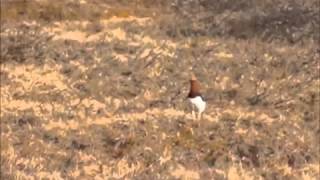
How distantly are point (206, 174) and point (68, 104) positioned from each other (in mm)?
6916

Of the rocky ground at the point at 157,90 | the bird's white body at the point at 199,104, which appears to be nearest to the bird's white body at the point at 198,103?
the bird's white body at the point at 199,104

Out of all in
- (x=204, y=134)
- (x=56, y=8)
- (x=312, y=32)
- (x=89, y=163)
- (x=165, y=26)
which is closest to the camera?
(x=89, y=163)

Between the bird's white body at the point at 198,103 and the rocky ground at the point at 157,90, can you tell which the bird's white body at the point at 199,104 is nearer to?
the bird's white body at the point at 198,103

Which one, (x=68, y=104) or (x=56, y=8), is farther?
(x=56, y=8)

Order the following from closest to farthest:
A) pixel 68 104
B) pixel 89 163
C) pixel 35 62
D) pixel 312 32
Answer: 1. pixel 89 163
2. pixel 68 104
3. pixel 35 62
4. pixel 312 32

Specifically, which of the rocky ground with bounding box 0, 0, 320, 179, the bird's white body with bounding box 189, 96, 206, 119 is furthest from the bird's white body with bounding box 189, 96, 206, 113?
the rocky ground with bounding box 0, 0, 320, 179

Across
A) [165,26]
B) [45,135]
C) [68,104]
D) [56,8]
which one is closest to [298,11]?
[165,26]

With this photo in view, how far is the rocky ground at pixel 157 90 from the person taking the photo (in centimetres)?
1541

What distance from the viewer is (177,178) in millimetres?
14219

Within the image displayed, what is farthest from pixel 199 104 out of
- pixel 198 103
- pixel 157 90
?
pixel 157 90

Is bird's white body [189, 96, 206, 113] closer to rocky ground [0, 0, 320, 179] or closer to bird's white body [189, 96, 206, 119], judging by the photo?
bird's white body [189, 96, 206, 119]

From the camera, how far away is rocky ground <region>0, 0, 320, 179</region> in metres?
15.4

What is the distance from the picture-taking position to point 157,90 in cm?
2234

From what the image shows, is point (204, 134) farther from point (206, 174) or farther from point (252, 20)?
point (252, 20)
